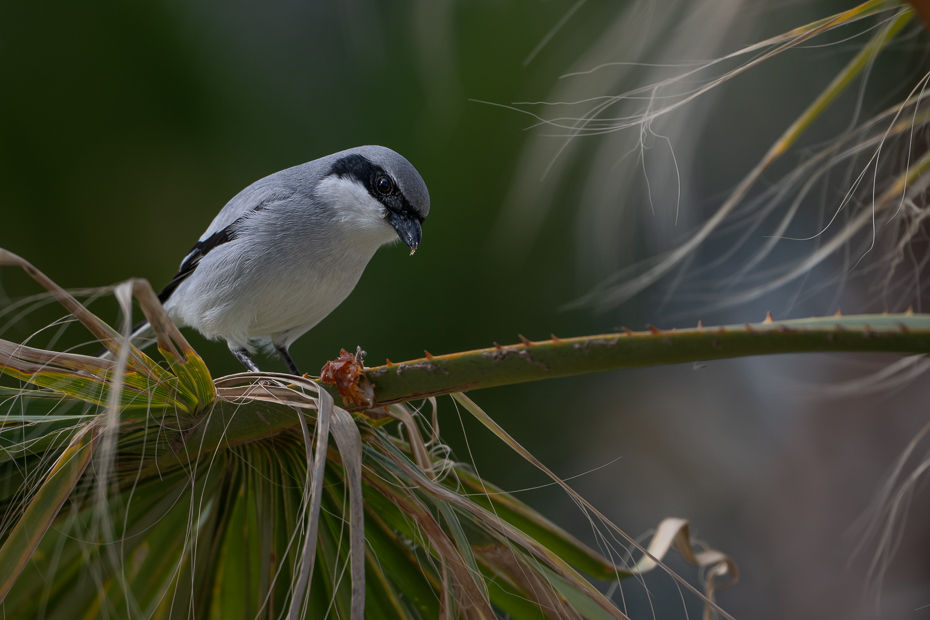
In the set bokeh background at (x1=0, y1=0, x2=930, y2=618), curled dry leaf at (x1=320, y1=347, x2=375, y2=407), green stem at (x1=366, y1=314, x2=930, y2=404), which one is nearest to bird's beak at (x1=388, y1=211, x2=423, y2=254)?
bokeh background at (x1=0, y1=0, x2=930, y2=618)

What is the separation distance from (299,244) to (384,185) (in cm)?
33

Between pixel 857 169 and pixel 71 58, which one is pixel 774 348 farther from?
pixel 71 58

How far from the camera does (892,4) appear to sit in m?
0.98

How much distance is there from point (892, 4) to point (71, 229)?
337cm

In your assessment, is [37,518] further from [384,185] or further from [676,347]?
[384,185]

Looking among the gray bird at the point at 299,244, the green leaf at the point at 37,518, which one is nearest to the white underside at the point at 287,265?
the gray bird at the point at 299,244

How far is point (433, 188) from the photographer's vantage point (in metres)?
3.25

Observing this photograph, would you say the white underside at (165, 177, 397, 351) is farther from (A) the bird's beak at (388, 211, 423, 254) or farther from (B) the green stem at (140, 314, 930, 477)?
(B) the green stem at (140, 314, 930, 477)

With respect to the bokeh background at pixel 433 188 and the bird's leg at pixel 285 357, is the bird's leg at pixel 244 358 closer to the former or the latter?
the bird's leg at pixel 285 357

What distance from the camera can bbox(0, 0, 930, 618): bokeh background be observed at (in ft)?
9.39

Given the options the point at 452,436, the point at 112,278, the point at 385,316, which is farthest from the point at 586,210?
the point at 112,278

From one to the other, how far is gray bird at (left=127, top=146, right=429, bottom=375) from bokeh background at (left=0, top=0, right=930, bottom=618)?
69cm

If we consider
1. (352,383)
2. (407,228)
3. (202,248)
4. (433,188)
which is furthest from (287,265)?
(433,188)

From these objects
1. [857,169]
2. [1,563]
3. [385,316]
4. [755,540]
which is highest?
[1,563]
